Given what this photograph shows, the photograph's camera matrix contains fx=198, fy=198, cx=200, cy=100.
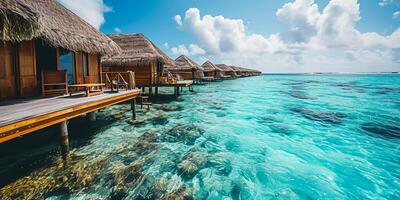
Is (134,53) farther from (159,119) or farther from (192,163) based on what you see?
(192,163)

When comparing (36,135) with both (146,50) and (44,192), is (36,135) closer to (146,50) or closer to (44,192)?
(44,192)

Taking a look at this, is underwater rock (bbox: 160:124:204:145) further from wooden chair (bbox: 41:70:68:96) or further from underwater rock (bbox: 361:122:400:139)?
underwater rock (bbox: 361:122:400:139)

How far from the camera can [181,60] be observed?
95.5 feet

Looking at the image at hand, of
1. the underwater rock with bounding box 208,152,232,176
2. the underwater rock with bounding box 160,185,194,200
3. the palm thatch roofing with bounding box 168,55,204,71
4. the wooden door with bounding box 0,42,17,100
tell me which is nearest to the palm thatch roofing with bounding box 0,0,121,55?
the wooden door with bounding box 0,42,17,100

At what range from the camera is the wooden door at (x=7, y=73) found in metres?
6.06

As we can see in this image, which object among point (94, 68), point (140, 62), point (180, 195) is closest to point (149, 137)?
point (180, 195)

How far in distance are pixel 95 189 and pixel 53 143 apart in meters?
3.60

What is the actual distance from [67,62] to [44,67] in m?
0.85

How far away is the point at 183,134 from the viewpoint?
26.8 feet

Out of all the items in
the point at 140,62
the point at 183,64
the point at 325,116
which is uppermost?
the point at 183,64

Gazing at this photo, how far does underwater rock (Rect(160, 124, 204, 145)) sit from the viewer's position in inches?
296

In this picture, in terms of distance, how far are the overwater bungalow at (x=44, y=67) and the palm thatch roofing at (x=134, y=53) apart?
14.1 feet

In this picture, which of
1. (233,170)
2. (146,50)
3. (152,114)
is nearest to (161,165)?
(233,170)

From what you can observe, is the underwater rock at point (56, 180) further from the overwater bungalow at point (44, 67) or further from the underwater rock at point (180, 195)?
the underwater rock at point (180, 195)
